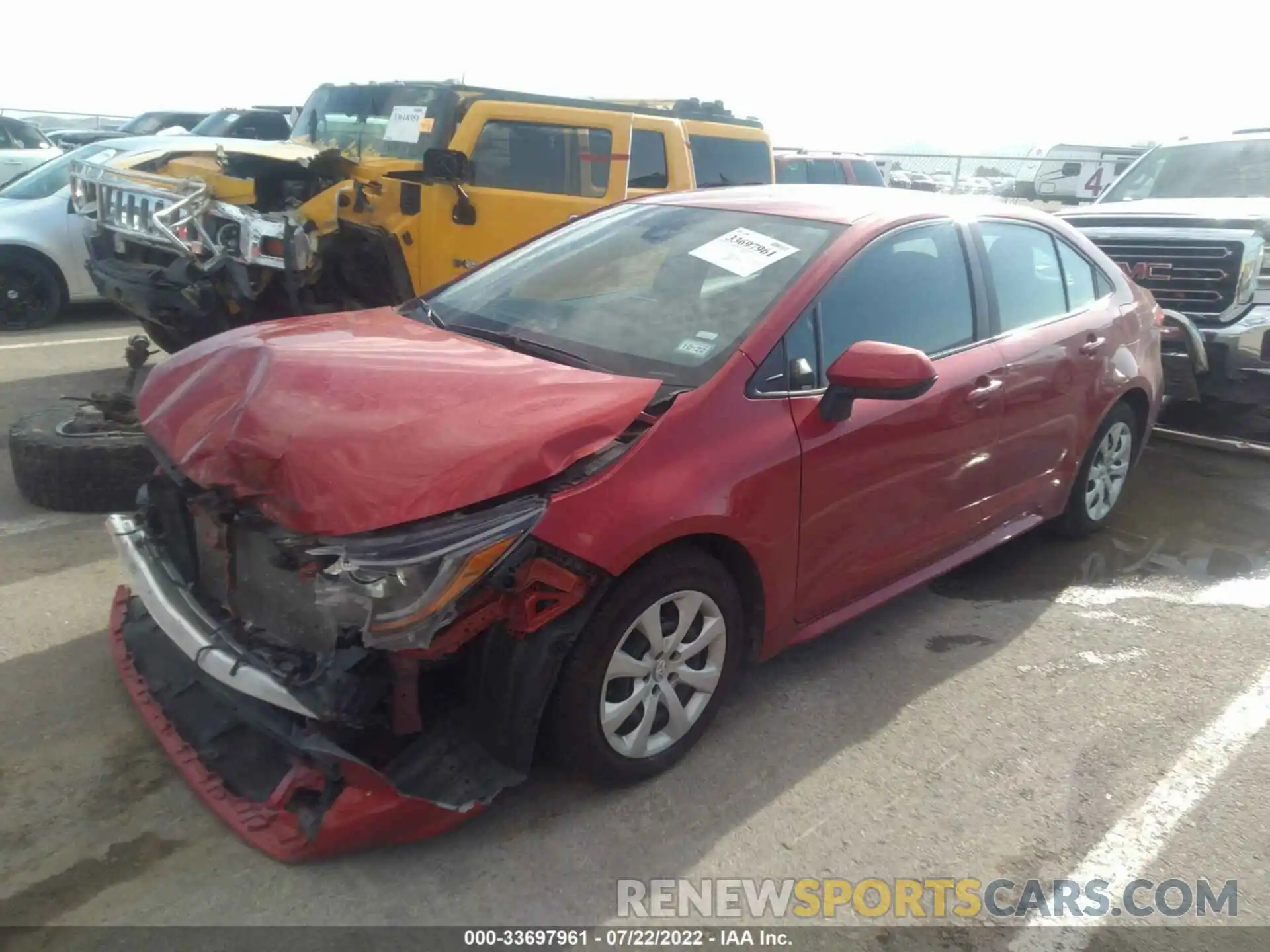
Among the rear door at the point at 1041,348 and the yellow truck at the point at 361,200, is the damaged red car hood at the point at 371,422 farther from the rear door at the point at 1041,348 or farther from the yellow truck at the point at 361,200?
the yellow truck at the point at 361,200

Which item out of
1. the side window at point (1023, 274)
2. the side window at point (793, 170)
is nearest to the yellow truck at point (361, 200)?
the side window at point (1023, 274)

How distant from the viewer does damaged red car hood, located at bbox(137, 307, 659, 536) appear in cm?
260

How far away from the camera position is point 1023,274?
442cm

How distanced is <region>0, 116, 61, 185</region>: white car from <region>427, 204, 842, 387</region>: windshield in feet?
42.0

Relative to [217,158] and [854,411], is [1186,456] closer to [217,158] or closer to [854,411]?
[854,411]

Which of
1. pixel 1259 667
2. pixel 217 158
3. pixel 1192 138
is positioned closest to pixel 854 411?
pixel 1259 667

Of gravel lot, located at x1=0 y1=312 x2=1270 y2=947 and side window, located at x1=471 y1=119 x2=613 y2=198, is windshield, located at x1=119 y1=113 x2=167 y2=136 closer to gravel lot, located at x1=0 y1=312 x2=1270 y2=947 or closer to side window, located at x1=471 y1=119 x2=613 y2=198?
side window, located at x1=471 y1=119 x2=613 y2=198

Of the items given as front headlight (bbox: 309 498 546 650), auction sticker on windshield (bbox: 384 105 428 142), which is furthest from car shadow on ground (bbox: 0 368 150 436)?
front headlight (bbox: 309 498 546 650)

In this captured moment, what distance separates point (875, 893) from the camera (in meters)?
2.78

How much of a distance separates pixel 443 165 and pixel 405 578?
448 cm

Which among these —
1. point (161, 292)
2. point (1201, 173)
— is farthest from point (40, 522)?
point (1201, 173)

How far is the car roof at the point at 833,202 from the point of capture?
3.84 m

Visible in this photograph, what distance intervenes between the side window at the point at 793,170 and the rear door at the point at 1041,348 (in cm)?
882

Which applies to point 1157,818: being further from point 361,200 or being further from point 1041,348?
point 361,200
